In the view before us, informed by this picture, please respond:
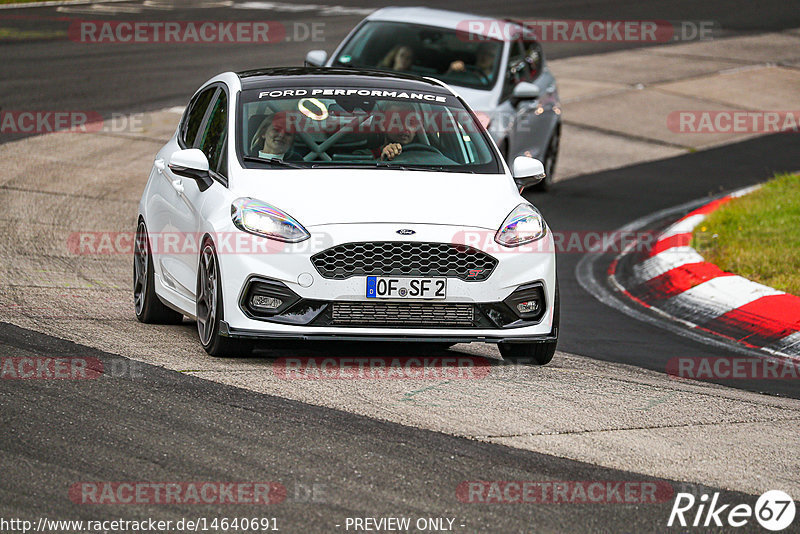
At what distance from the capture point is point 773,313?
33.4 ft

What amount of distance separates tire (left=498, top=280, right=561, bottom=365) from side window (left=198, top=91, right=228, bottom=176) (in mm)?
2029

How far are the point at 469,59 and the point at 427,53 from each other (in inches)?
18.0

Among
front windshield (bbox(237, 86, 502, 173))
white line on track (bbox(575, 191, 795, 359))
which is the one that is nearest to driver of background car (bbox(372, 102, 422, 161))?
front windshield (bbox(237, 86, 502, 173))

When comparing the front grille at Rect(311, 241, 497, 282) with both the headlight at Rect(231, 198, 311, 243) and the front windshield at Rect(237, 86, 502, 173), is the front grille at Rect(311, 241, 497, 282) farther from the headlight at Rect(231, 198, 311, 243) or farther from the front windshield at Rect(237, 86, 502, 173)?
the front windshield at Rect(237, 86, 502, 173)

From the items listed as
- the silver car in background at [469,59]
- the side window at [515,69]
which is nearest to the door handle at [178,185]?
the silver car in background at [469,59]

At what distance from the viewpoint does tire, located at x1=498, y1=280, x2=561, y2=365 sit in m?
8.04

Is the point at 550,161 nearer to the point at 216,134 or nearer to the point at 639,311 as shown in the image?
the point at 639,311

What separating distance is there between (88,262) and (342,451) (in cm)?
587

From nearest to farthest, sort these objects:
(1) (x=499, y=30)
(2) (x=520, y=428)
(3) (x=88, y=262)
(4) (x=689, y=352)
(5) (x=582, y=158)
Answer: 1. (2) (x=520, y=428)
2. (4) (x=689, y=352)
3. (3) (x=88, y=262)
4. (1) (x=499, y=30)
5. (5) (x=582, y=158)

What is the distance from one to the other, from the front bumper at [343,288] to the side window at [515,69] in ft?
24.1

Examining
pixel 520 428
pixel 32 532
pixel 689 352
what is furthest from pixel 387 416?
pixel 689 352

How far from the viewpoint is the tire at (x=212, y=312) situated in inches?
301

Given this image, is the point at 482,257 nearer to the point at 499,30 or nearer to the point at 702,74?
the point at 499,30

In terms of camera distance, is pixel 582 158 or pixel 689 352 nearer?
pixel 689 352
